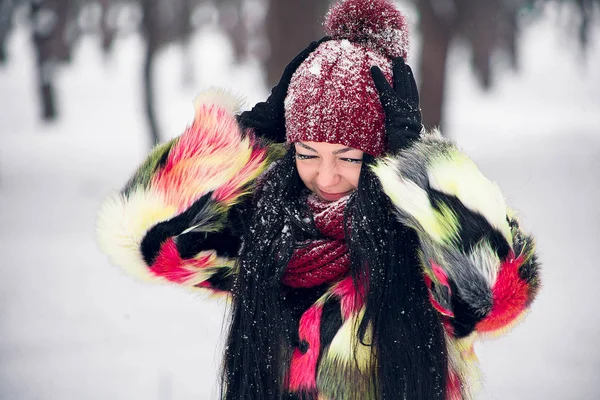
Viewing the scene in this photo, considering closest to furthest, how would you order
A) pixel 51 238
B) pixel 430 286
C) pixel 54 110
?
pixel 430 286
pixel 51 238
pixel 54 110

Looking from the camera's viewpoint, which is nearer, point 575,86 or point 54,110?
point 54,110

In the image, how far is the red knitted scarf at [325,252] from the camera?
2.06m

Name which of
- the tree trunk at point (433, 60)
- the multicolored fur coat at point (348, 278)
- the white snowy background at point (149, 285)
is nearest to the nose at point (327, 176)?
the multicolored fur coat at point (348, 278)

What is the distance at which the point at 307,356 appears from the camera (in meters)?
2.05

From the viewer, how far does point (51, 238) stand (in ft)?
25.8

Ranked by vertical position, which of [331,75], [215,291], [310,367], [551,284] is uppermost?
[331,75]

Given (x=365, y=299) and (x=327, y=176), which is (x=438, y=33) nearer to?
(x=327, y=176)

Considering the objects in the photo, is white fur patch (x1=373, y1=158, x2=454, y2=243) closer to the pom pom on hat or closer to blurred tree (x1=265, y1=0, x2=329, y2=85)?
the pom pom on hat

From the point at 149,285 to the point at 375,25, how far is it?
2.19m

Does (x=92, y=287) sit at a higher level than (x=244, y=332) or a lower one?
Answer: lower

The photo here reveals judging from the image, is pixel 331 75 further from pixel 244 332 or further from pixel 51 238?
pixel 51 238

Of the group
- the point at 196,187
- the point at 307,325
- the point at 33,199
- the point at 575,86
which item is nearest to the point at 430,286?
the point at 307,325

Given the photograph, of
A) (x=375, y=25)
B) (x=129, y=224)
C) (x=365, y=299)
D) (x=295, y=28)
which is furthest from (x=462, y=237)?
(x=295, y=28)

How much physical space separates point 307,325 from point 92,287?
4.34m
